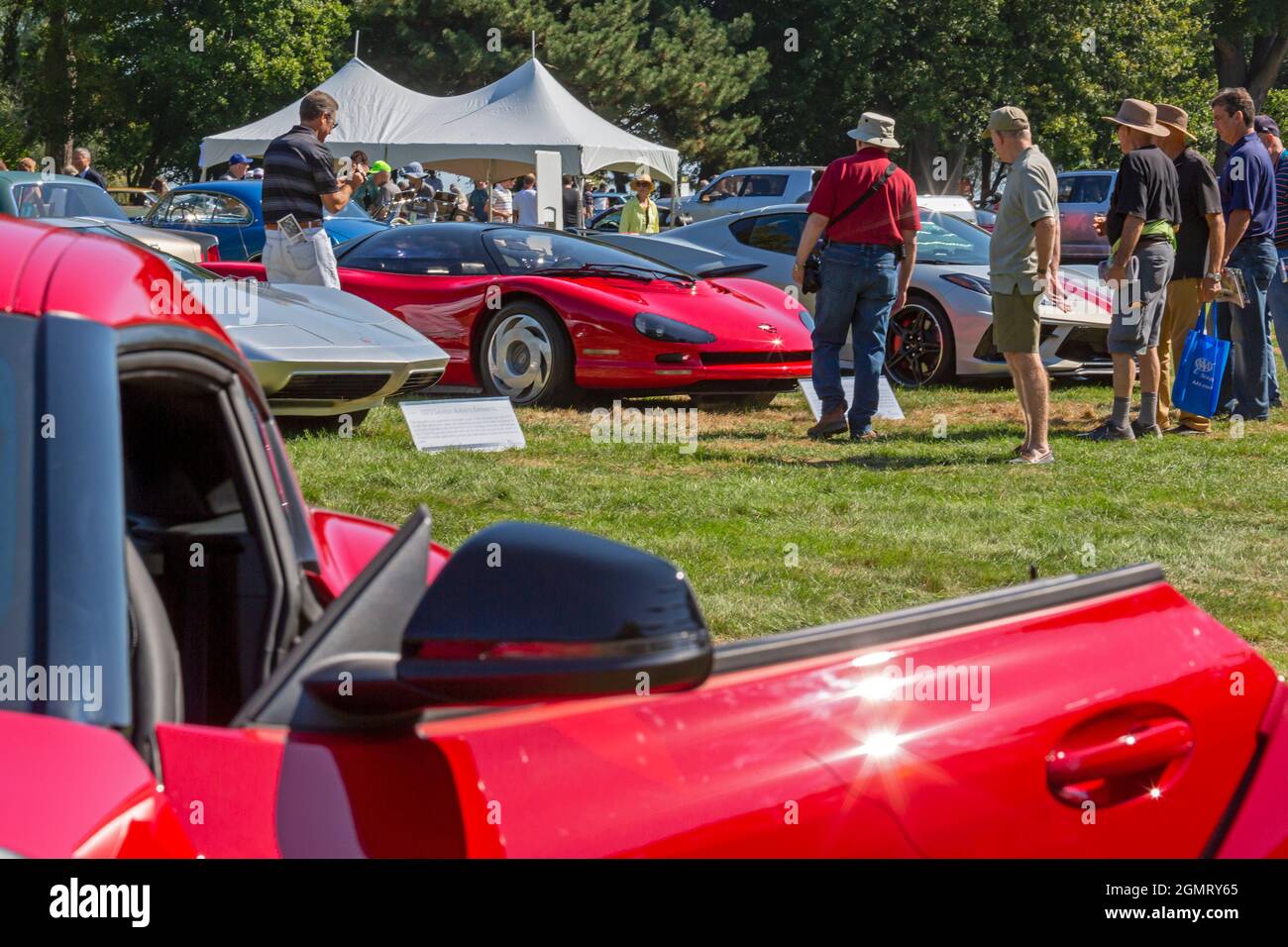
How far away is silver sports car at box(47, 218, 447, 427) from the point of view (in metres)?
7.82

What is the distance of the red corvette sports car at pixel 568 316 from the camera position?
9.55 metres

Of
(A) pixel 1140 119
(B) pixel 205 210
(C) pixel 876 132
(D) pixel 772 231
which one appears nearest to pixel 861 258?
(C) pixel 876 132

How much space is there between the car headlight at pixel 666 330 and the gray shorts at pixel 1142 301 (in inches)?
95.0

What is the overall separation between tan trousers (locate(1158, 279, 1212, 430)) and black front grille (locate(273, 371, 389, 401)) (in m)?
4.53

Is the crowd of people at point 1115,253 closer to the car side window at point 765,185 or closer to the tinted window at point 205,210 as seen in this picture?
the tinted window at point 205,210

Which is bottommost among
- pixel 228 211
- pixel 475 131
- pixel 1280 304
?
pixel 1280 304

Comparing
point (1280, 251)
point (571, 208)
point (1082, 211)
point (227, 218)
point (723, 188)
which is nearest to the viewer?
point (1280, 251)

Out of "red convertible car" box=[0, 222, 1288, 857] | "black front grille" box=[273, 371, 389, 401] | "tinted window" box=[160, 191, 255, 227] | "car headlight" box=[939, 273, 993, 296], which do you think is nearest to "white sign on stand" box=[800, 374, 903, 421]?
"car headlight" box=[939, 273, 993, 296]

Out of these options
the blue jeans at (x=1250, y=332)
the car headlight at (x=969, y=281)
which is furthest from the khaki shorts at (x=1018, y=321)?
the car headlight at (x=969, y=281)

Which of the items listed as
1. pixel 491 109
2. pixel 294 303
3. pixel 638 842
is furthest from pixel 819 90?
pixel 638 842

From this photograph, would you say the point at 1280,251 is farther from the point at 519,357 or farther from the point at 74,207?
the point at 74,207

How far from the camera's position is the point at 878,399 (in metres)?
9.01

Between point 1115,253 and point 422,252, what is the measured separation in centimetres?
441

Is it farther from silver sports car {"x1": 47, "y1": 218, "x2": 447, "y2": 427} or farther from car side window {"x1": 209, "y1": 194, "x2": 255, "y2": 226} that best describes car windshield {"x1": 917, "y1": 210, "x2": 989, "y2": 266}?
car side window {"x1": 209, "y1": 194, "x2": 255, "y2": 226}
